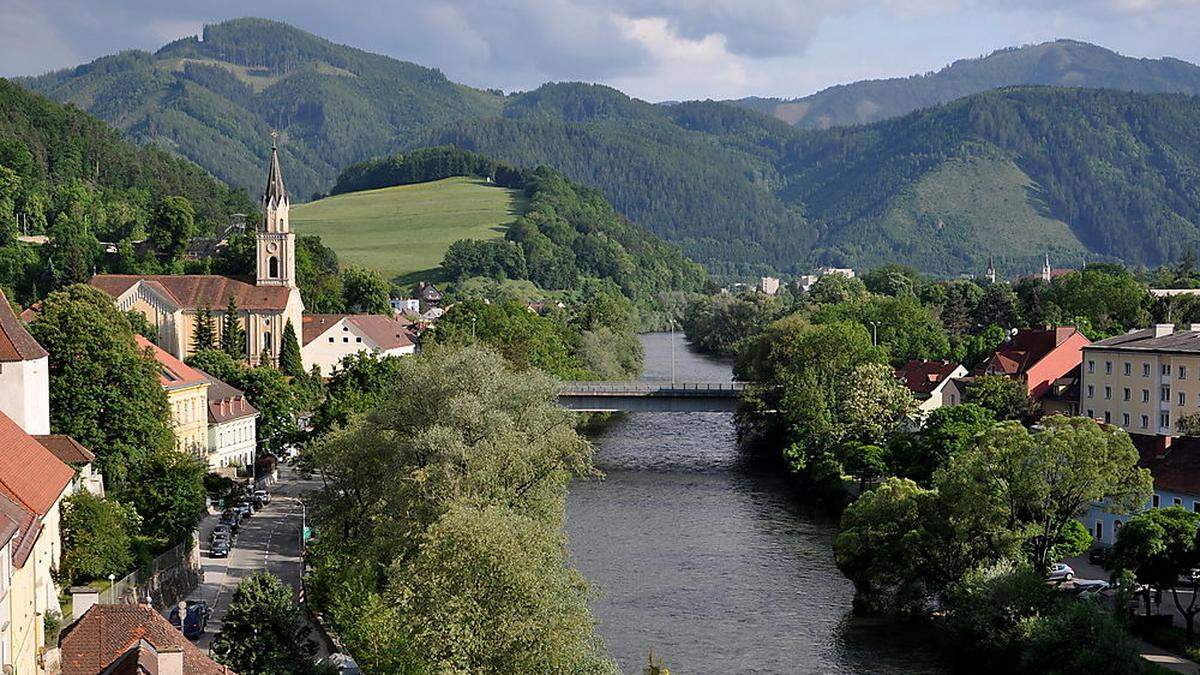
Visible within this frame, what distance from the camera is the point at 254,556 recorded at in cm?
5019

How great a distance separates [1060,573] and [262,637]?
85.9 ft

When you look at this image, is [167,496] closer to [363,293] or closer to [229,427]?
[229,427]

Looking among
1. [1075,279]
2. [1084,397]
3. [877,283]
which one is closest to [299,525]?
[1084,397]

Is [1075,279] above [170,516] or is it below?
above

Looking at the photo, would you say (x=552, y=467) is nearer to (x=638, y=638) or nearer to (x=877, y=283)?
(x=638, y=638)

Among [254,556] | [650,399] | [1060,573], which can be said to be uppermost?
[650,399]

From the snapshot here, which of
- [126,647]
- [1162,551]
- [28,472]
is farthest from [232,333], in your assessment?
[126,647]

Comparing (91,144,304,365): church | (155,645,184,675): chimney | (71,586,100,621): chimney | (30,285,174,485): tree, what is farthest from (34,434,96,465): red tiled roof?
(91,144,304,365): church

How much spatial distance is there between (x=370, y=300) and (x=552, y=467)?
281 ft

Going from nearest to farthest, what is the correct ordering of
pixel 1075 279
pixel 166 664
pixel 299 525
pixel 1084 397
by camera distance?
1. pixel 166 664
2. pixel 299 525
3. pixel 1084 397
4. pixel 1075 279

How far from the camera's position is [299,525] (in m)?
56.3

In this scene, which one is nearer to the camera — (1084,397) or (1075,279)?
(1084,397)

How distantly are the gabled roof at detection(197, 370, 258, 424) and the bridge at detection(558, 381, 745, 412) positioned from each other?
62.0ft

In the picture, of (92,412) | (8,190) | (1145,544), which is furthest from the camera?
(8,190)
